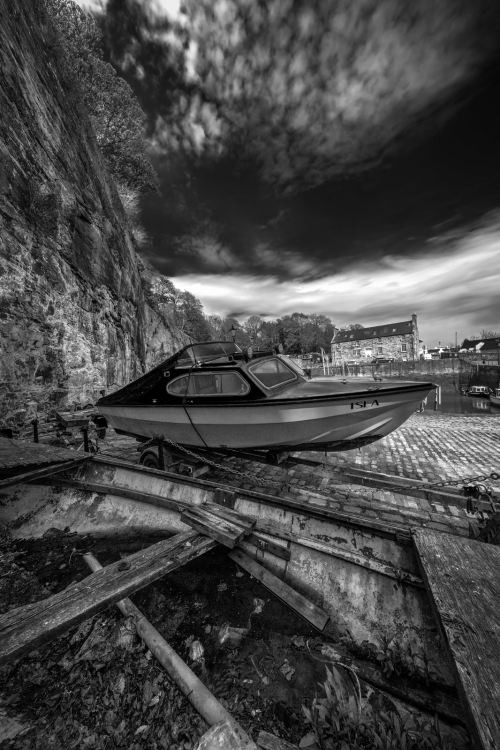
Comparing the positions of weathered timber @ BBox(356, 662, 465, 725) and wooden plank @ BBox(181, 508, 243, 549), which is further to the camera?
wooden plank @ BBox(181, 508, 243, 549)

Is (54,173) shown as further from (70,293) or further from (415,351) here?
(415,351)

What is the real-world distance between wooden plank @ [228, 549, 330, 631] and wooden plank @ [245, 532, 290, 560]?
0.15 m

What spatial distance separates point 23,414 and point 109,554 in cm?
754

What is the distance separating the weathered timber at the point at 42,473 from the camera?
10.8 feet

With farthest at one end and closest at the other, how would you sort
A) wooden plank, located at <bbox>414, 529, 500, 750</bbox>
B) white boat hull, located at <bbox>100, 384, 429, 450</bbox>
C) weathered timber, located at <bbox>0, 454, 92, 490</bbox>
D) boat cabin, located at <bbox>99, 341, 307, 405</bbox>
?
boat cabin, located at <bbox>99, 341, 307, 405</bbox> → white boat hull, located at <bbox>100, 384, 429, 450</bbox> → weathered timber, located at <bbox>0, 454, 92, 490</bbox> → wooden plank, located at <bbox>414, 529, 500, 750</bbox>

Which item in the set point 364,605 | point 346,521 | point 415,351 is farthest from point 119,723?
point 415,351

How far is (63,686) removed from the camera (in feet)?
5.49

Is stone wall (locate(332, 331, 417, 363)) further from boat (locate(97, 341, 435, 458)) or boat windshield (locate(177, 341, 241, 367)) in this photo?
boat (locate(97, 341, 435, 458))

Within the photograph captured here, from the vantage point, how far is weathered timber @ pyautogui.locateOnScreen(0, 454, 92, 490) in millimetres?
3294

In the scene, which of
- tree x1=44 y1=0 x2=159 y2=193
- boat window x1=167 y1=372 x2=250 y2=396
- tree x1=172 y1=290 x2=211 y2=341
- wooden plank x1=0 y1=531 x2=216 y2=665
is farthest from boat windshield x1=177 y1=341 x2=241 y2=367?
tree x1=172 y1=290 x2=211 y2=341

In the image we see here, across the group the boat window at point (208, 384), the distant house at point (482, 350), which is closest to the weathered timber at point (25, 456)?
the boat window at point (208, 384)

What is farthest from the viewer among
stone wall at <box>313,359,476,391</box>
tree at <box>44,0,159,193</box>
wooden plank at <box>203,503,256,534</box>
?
stone wall at <box>313,359,476,391</box>

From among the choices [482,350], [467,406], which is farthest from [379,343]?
[467,406]

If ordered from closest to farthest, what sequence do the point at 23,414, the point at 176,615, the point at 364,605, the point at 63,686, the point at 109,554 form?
the point at 63,686 < the point at 364,605 < the point at 176,615 < the point at 109,554 < the point at 23,414
